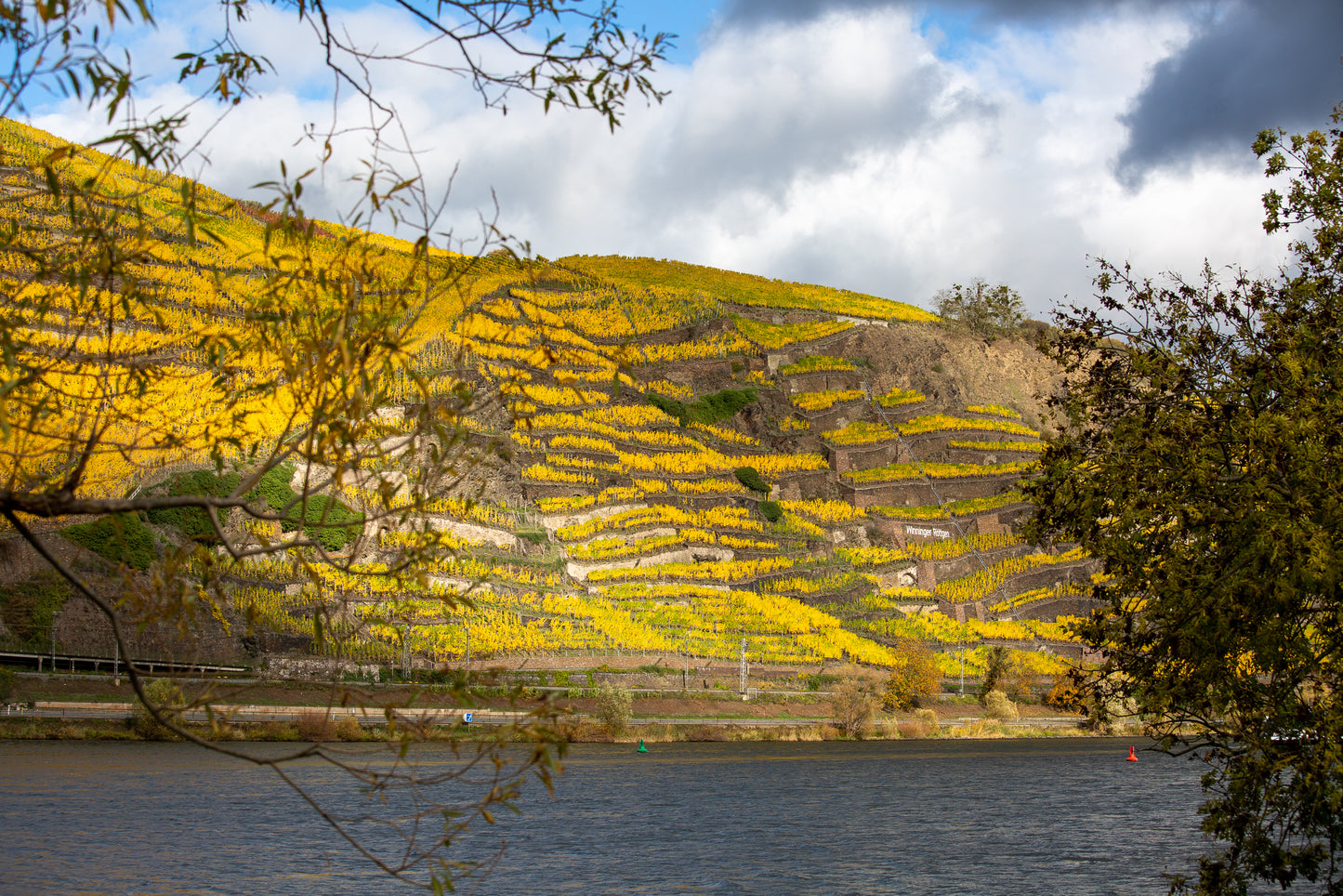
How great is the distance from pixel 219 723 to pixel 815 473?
6415cm

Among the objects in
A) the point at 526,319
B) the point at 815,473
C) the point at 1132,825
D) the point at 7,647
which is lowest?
the point at 1132,825

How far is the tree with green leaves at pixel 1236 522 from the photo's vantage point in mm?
9922

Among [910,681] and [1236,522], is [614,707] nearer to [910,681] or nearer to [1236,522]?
[910,681]

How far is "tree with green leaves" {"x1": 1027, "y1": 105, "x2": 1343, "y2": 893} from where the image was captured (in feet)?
32.6

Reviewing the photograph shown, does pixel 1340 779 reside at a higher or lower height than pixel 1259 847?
higher

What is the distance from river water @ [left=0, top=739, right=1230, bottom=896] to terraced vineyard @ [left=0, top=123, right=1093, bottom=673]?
Result: 7.92 m

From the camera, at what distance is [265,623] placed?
41875 mm

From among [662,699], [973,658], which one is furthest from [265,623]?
[973,658]

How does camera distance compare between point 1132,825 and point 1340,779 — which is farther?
point 1132,825

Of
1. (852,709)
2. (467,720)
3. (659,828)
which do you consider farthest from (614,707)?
(659,828)

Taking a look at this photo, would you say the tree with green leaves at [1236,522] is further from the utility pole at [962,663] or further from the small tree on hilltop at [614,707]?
the utility pole at [962,663]

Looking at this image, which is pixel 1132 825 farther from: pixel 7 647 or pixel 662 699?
pixel 7 647

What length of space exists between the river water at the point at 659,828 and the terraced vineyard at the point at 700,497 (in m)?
7.92

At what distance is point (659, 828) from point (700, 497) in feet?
113
